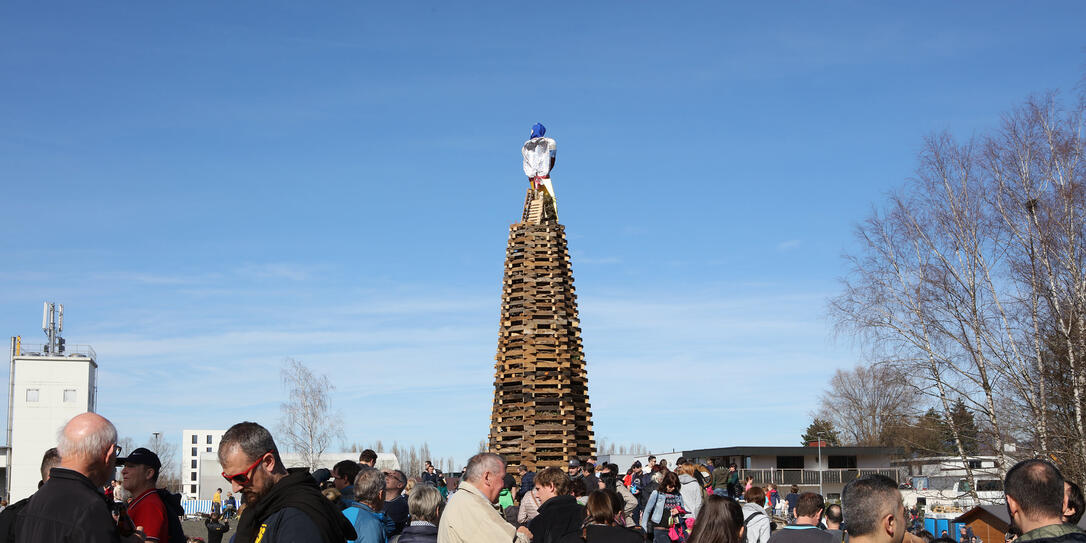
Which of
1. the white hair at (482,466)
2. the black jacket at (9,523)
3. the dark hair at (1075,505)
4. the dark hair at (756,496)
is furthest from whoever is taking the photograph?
the dark hair at (756,496)

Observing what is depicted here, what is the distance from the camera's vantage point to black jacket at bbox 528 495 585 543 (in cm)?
969

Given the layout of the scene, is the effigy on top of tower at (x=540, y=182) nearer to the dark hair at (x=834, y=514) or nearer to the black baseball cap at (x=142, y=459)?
the dark hair at (x=834, y=514)

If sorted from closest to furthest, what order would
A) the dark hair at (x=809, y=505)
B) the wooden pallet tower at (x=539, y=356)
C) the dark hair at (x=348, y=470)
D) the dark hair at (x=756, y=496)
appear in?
the dark hair at (x=809, y=505), the dark hair at (x=348, y=470), the dark hair at (x=756, y=496), the wooden pallet tower at (x=539, y=356)

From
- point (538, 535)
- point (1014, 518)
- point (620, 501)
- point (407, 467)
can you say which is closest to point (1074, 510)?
point (1014, 518)

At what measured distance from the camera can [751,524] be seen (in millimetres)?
9938

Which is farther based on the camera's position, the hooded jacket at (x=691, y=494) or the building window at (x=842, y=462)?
the building window at (x=842, y=462)

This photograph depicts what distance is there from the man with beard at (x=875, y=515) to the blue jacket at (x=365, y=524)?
4058 millimetres

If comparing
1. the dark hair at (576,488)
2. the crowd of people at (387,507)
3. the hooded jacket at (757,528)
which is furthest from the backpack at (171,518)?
the hooded jacket at (757,528)

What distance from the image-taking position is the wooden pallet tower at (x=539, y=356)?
86.3 ft

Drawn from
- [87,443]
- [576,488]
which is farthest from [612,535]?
[87,443]

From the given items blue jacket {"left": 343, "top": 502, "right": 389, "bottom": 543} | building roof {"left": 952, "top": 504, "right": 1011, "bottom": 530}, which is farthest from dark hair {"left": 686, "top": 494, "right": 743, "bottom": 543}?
building roof {"left": 952, "top": 504, "right": 1011, "bottom": 530}

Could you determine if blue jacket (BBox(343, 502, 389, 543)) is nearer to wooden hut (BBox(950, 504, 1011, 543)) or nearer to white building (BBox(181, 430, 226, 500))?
A: wooden hut (BBox(950, 504, 1011, 543))

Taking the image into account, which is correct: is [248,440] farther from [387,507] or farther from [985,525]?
[985,525]

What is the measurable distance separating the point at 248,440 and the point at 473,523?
231 cm
